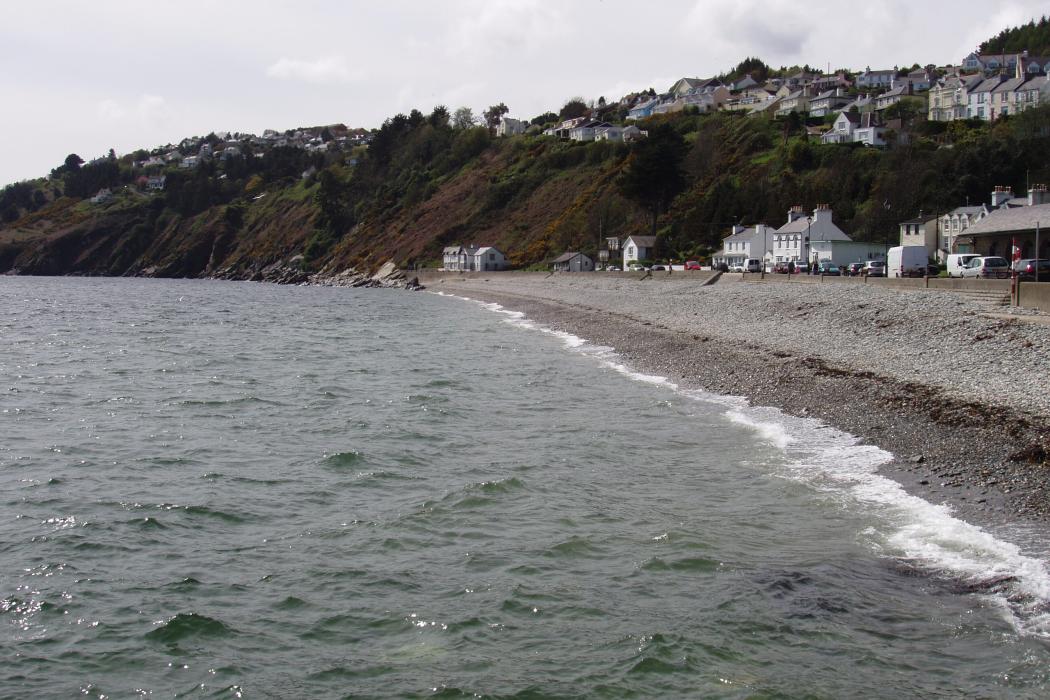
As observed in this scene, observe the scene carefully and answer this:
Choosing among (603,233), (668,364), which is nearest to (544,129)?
(603,233)

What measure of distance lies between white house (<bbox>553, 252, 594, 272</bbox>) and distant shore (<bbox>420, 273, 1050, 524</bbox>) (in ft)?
158

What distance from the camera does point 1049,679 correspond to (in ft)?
26.8

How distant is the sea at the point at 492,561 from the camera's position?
8.62 meters

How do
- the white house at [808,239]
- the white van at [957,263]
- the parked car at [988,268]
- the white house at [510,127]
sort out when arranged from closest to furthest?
the parked car at [988,268], the white van at [957,263], the white house at [808,239], the white house at [510,127]

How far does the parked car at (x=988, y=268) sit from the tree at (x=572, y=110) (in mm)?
149672

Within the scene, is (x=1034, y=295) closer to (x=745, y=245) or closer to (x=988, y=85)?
(x=745, y=245)

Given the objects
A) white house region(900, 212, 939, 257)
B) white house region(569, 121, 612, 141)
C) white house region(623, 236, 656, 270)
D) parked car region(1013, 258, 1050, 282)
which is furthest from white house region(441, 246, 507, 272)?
parked car region(1013, 258, 1050, 282)

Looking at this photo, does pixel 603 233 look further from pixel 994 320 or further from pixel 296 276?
pixel 994 320

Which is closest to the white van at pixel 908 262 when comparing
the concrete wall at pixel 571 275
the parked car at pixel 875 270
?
the parked car at pixel 875 270

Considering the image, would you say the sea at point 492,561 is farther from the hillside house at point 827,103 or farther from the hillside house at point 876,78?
the hillside house at point 876,78

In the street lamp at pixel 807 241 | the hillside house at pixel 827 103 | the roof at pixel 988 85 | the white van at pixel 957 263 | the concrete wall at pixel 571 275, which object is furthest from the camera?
the hillside house at pixel 827 103

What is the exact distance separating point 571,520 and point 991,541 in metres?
5.72

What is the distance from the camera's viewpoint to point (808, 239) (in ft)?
237

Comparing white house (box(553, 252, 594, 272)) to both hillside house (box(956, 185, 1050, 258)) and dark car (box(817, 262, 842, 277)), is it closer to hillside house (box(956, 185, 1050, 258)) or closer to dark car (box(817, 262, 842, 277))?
dark car (box(817, 262, 842, 277))
